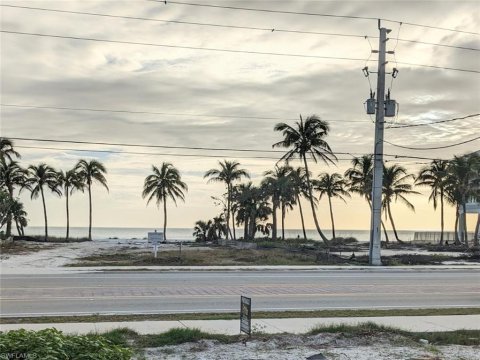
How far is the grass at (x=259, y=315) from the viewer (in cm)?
1095

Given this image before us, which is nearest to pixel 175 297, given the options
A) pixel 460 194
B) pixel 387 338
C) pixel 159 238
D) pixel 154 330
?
pixel 154 330

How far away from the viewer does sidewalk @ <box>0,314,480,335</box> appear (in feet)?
32.2

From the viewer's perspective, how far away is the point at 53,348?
14.9 feet

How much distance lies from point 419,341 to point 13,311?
27.7 ft

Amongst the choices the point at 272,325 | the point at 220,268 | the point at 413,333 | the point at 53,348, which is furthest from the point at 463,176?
the point at 53,348

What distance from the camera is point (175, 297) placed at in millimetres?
15102

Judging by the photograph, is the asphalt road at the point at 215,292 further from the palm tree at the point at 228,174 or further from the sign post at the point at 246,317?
the palm tree at the point at 228,174

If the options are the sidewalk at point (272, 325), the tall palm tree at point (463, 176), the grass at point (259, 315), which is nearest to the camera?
the sidewalk at point (272, 325)

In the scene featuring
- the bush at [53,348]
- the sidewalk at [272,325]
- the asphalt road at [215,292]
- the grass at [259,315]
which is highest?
the bush at [53,348]

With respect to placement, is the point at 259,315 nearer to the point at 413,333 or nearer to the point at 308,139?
the point at 413,333

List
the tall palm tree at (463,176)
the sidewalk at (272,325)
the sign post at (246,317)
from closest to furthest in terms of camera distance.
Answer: the sign post at (246,317), the sidewalk at (272,325), the tall palm tree at (463,176)

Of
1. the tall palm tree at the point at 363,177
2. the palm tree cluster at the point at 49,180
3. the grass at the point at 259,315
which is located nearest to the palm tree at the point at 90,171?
the palm tree cluster at the point at 49,180

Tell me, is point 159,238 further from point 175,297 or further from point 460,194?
point 460,194

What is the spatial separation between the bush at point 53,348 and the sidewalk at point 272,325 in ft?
15.5
